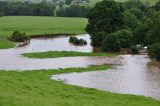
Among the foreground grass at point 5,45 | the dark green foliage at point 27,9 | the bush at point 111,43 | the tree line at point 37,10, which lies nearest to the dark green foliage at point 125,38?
the bush at point 111,43

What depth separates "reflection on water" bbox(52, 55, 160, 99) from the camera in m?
43.6

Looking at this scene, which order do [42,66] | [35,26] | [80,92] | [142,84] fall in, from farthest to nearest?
[35,26], [42,66], [142,84], [80,92]

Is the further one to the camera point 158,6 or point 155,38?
point 158,6

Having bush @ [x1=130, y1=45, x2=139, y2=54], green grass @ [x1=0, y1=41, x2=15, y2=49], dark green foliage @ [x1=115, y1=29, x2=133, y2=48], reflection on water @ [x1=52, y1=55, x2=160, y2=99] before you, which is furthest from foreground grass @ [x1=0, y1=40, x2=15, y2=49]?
reflection on water @ [x1=52, y1=55, x2=160, y2=99]

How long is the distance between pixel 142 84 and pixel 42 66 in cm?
2071

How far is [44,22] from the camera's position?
513 ft

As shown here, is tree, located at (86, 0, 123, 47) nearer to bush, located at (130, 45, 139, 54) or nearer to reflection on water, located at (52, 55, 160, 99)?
bush, located at (130, 45, 139, 54)

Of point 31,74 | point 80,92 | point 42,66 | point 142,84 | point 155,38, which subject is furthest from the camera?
point 155,38

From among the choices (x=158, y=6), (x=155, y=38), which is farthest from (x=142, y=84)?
(x=158, y=6)

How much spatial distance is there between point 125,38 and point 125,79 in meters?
42.2

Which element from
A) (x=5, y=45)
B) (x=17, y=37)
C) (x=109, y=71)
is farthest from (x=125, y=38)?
(x=109, y=71)

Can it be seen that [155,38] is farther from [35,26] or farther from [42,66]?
[35,26]

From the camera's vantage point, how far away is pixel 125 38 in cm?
9162

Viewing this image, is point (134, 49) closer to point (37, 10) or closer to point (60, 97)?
point (60, 97)
